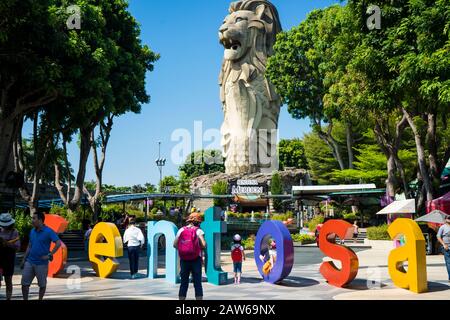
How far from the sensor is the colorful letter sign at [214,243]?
13367mm

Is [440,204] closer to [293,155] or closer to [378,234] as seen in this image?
[378,234]

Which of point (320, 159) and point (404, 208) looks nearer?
point (404, 208)

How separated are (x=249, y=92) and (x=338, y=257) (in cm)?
5035

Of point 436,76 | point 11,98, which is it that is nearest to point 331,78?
point 436,76

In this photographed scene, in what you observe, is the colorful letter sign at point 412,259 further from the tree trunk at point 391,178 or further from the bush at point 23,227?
the tree trunk at point 391,178

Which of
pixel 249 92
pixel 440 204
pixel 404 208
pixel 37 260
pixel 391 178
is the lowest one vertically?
Result: pixel 37 260

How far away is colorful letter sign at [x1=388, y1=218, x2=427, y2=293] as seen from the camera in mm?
11516

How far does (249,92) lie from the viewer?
62094mm

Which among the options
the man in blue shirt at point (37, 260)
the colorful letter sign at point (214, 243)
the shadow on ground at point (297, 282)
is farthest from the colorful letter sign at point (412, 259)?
the man in blue shirt at point (37, 260)

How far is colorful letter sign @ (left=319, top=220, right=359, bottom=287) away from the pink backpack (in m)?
4.37

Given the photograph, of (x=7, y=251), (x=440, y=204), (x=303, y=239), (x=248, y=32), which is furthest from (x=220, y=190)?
(x=7, y=251)

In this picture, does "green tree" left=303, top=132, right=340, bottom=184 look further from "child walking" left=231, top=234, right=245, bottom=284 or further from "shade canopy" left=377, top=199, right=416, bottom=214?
"child walking" left=231, top=234, right=245, bottom=284

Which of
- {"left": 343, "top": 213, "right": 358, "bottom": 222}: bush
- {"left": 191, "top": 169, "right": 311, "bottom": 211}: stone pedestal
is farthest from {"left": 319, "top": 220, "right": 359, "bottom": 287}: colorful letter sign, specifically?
{"left": 191, "top": 169, "right": 311, "bottom": 211}: stone pedestal

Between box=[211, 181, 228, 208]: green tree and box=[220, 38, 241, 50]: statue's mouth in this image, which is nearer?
box=[211, 181, 228, 208]: green tree
